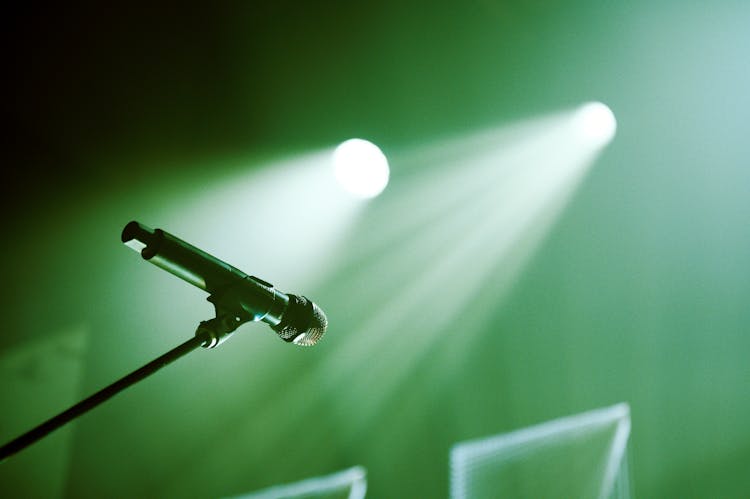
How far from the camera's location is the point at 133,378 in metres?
0.76

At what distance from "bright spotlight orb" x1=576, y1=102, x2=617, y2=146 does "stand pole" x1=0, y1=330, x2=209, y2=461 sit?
7.66ft

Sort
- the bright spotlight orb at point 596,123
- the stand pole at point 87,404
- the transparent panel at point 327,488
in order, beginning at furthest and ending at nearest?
the bright spotlight orb at point 596,123, the transparent panel at point 327,488, the stand pole at point 87,404

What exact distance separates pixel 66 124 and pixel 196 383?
1000 millimetres

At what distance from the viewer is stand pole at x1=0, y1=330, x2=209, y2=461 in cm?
67

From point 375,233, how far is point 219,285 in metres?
1.58

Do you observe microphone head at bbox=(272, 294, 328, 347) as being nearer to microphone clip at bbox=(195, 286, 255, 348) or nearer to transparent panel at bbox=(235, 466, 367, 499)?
microphone clip at bbox=(195, 286, 255, 348)

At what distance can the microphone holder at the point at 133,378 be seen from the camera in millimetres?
678

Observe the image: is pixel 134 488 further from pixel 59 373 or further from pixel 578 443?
pixel 578 443

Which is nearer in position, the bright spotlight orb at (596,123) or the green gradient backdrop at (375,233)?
the green gradient backdrop at (375,233)

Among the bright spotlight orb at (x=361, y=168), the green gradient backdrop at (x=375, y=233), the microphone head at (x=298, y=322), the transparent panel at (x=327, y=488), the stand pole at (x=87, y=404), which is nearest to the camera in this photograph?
the stand pole at (x=87, y=404)

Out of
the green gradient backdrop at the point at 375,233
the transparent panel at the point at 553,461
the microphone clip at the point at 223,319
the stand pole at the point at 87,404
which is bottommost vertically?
the transparent panel at the point at 553,461

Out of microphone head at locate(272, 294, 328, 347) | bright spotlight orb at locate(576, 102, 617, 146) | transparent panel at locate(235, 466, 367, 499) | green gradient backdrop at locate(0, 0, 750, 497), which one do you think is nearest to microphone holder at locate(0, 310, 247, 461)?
microphone head at locate(272, 294, 328, 347)

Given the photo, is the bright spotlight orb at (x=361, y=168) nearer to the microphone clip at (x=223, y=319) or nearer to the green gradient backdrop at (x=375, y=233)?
the green gradient backdrop at (x=375, y=233)

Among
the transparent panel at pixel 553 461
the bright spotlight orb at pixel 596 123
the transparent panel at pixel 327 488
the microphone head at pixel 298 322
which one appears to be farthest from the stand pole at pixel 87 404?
the bright spotlight orb at pixel 596 123
